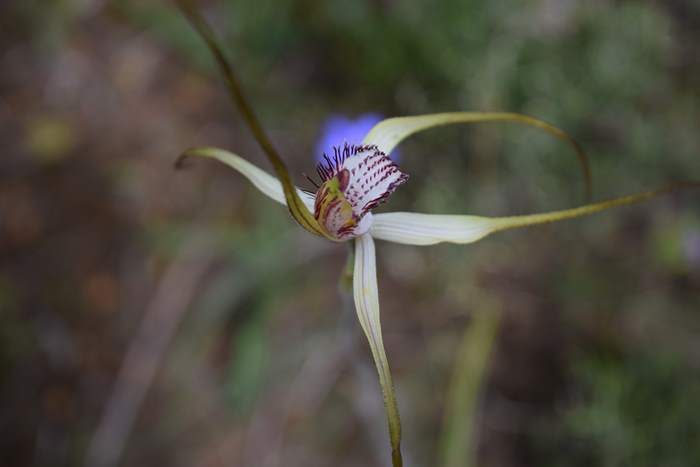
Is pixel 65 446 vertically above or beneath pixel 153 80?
beneath

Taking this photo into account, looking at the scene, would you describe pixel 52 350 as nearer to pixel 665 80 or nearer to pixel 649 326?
pixel 649 326

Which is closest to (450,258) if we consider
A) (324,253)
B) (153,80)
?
(324,253)

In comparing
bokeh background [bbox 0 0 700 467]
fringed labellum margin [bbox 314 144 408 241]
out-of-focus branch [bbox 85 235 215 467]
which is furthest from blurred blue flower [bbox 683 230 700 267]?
out-of-focus branch [bbox 85 235 215 467]

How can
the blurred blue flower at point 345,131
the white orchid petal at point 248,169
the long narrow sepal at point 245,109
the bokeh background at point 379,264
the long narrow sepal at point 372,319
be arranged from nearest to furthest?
the long narrow sepal at point 245,109 → the long narrow sepal at point 372,319 → the white orchid petal at point 248,169 → the blurred blue flower at point 345,131 → the bokeh background at point 379,264

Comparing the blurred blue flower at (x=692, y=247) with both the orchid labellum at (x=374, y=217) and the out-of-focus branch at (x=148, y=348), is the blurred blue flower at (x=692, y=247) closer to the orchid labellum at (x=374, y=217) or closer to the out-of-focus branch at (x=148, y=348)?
the orchid labellum at (x=374, y=217)

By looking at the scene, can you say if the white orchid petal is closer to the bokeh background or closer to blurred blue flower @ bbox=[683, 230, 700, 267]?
the bokeh background

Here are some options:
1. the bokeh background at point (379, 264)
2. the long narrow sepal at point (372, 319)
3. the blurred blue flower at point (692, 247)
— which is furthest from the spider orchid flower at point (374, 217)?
the blurred blue flower at point (692, 247)

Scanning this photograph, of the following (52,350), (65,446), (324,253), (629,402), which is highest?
(324,253)
